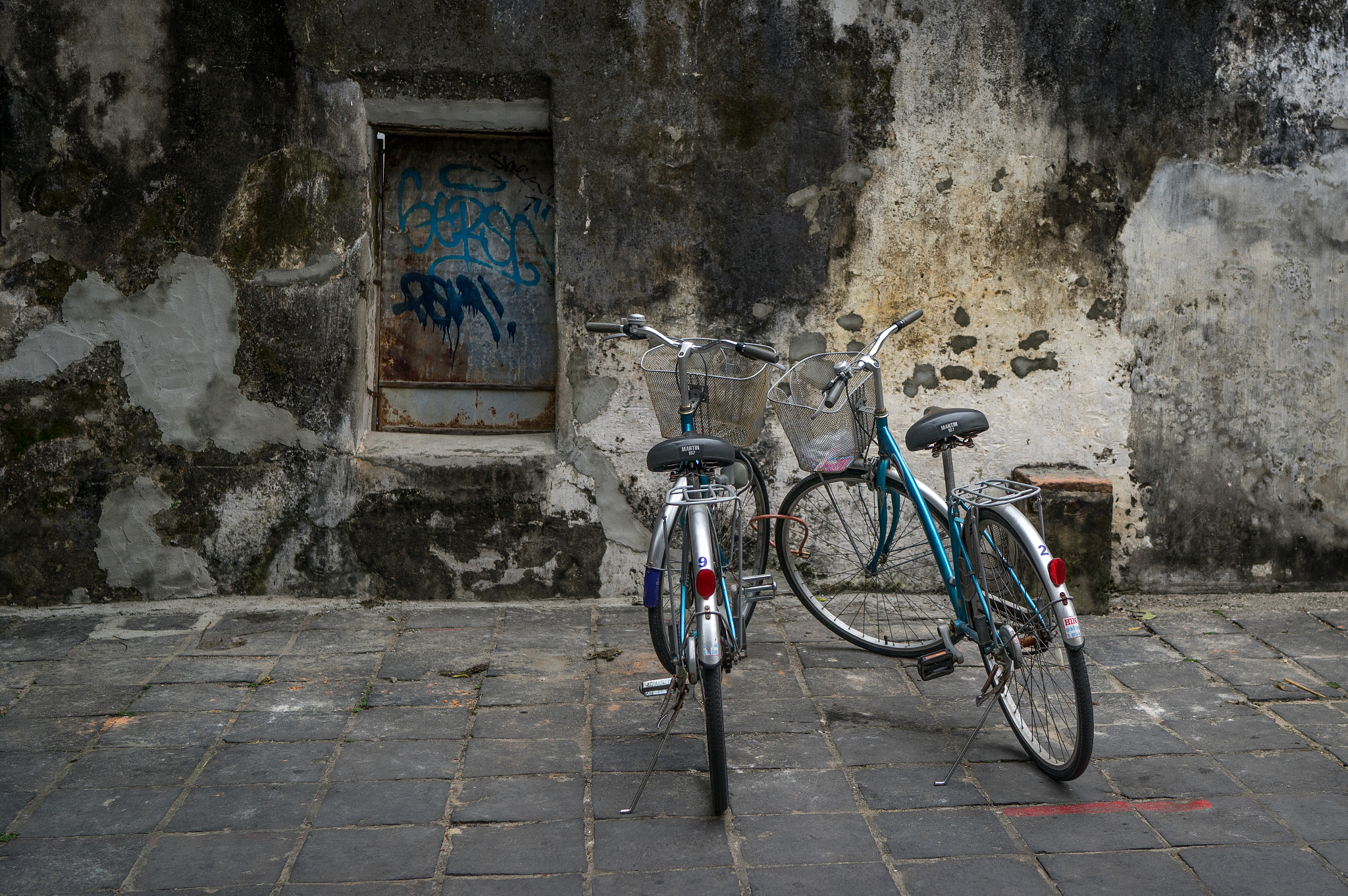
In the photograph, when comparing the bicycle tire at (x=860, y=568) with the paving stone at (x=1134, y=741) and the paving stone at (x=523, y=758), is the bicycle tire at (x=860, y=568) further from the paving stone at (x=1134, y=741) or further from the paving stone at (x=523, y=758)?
the paving stone at (x=523, y=758)

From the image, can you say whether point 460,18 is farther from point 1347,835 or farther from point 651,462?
point 1347,835

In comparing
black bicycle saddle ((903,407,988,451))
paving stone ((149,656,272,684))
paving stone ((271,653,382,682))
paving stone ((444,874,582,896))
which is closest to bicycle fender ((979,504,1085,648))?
black bicycle saddle ((903,407,988,451))

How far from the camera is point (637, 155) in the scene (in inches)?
191

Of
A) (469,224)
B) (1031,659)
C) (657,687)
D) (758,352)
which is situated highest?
(469,224)

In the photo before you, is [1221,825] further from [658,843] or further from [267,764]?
[267,764]

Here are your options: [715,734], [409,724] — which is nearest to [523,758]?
[409,724]

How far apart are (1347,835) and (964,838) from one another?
42.4 inches

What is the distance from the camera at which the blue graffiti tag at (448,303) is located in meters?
5.23

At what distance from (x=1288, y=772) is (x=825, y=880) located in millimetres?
1665

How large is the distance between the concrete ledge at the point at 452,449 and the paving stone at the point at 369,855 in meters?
2.21

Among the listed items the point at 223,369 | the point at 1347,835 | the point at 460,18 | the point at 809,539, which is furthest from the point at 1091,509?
the point at 223,369

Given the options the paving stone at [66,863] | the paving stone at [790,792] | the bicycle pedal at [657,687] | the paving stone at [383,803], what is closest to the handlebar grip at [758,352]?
the bicycle pedal at [657,687]

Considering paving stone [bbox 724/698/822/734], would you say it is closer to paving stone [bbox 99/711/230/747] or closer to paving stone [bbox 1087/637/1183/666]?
paving stone [bbox 1087/637/1183/666]

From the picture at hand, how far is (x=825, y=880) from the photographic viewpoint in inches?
110
